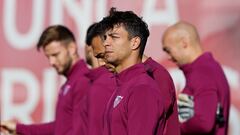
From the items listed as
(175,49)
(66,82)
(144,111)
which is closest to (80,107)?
(66,82)

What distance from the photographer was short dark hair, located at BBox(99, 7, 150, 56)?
396 cm

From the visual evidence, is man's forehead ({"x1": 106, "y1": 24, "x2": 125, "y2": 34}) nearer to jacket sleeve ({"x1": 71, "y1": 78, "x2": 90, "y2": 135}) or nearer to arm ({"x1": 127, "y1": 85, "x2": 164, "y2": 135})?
Answer: arm ({"x1": 127, "y1": 85, "x2": 164, "y2": 135})

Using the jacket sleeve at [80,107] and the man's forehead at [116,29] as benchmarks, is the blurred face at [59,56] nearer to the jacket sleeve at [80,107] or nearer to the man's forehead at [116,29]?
the jacket sleeve at [80,107]

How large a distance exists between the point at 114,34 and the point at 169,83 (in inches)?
13.7

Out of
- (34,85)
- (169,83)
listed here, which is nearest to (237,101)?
(34,85)

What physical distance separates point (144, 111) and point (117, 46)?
0.34m

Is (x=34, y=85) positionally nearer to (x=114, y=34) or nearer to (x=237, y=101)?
(x=237, y=101)

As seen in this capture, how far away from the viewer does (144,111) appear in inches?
149

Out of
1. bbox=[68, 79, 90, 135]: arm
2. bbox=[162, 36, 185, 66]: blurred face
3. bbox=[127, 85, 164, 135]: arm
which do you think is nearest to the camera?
bbox=[127, 85, 164, 135]: arm

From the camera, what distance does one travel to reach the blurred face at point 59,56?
5.94 metres

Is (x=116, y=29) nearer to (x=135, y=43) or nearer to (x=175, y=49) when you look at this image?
(x=135, y=43)

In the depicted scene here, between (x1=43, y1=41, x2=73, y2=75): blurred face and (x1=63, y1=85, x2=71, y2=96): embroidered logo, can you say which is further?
(x1=43, y1=41, x2=73, y2=75): blurred face

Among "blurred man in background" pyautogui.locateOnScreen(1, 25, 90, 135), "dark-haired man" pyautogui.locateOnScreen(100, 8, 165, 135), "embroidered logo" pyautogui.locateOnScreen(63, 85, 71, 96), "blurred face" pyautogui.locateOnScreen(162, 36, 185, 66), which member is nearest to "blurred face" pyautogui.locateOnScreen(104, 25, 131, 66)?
"dark-haired man" pyautogui.locateOnScreen(100, 8, 165, 135)

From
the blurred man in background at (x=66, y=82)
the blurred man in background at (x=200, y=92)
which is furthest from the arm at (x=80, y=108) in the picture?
the blurred man in background at (x=200, y=92)
